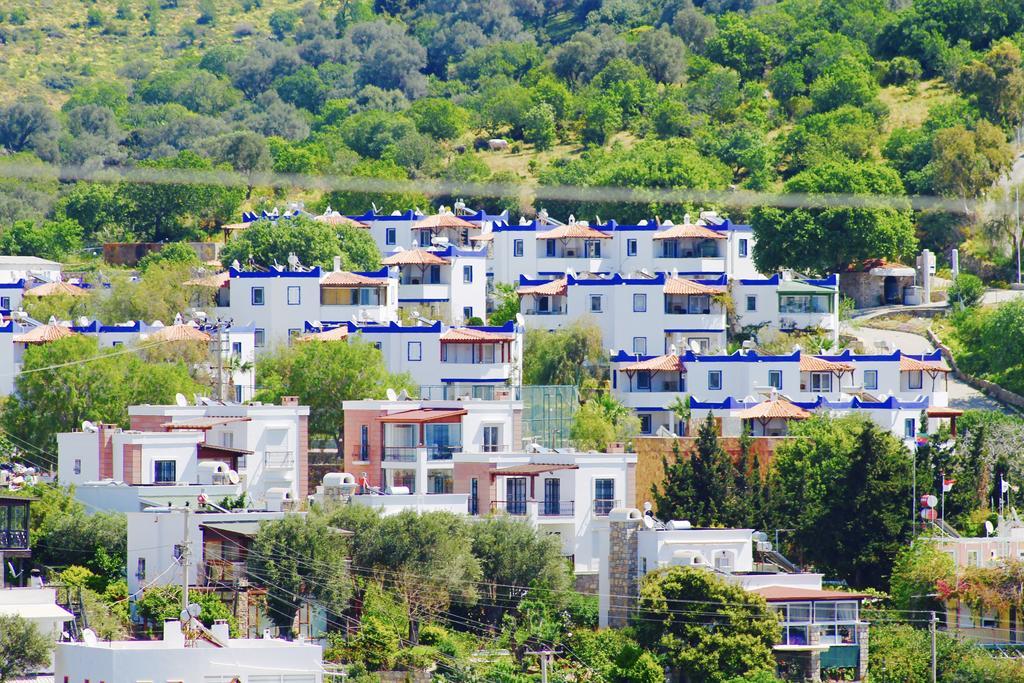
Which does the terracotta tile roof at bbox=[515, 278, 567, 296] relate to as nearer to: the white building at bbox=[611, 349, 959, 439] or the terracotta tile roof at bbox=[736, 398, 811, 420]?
the white building at bbox=[611, 349, 959, 439]

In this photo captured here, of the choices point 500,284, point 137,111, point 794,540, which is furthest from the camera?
point 137,111

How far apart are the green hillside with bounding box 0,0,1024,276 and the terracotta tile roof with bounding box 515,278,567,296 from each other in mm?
10723

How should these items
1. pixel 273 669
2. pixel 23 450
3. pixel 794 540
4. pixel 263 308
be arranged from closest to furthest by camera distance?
pixel 273 669
pixel 794 540
pixel 23 450
pixel 263 308

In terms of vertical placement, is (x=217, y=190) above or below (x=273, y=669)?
above

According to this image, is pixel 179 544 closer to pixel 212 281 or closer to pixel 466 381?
pixel 466 381

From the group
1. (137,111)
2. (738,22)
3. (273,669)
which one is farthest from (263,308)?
(137,111)

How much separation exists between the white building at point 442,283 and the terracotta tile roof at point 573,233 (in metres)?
3.62

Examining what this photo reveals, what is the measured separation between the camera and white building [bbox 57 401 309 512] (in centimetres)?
5634

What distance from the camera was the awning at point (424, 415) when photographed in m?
61.8

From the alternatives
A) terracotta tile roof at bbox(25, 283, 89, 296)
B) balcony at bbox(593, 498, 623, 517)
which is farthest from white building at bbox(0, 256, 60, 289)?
balcony at bbox(593, 498, 623, 517)

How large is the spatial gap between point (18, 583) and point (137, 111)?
396ft

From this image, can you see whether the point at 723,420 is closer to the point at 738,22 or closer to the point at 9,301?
the point at 9,301

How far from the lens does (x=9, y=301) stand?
299ft

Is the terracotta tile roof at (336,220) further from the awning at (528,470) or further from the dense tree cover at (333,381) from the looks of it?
the awning at (528,470)
